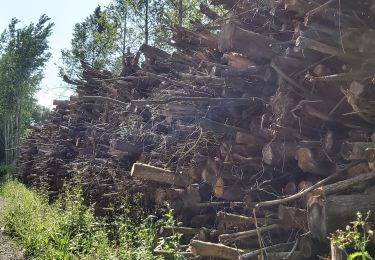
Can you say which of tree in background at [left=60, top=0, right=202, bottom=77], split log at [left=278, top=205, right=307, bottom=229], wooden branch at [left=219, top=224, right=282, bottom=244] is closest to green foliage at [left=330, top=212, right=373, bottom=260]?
split log at [left=278, top=205, right=307, bottom=229]

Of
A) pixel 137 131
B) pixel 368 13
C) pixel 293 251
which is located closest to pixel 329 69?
pixel 368 13

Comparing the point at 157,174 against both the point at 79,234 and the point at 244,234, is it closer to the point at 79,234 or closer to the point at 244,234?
the point at 79,234

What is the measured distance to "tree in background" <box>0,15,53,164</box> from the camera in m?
30.0

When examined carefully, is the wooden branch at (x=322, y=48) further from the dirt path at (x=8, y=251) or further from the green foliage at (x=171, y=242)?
the dirt path at (x=8, y=251)

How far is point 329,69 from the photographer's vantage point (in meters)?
3.51

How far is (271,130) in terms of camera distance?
149 inches

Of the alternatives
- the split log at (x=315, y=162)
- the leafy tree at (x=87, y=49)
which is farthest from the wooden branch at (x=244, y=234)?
the leafy tree at (x=87, y=49)

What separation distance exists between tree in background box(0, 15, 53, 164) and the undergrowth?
22600 mm

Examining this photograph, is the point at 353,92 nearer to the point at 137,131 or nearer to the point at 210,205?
the point at 210,205

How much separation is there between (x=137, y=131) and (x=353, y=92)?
3616mm

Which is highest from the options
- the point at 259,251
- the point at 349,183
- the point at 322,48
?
the point at 322,48

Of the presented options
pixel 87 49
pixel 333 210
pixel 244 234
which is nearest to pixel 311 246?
pixel 333 210

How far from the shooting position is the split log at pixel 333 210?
2.83 m

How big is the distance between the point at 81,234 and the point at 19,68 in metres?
26.0
